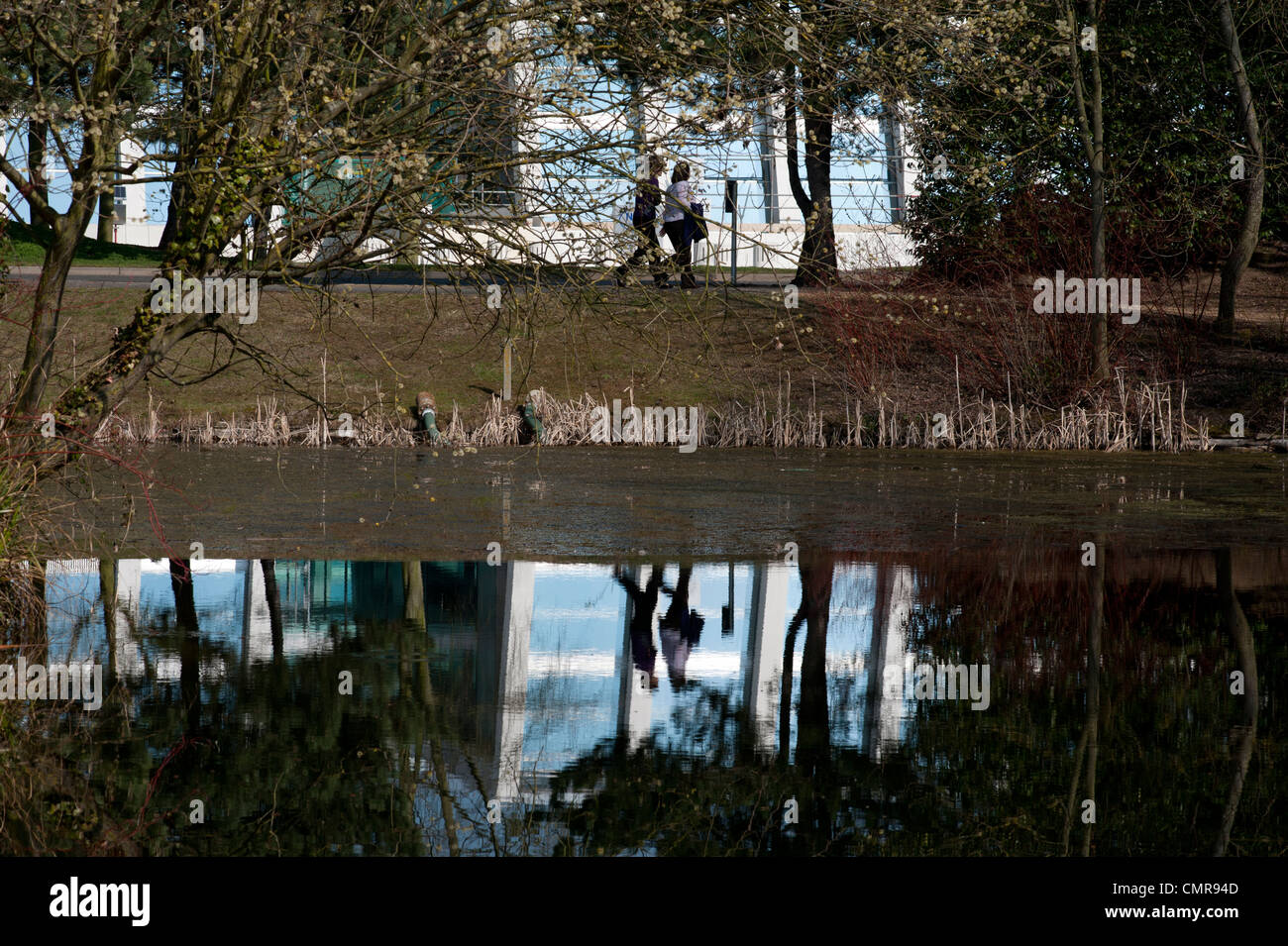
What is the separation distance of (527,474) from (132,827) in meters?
9.58

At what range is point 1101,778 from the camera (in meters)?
5.89

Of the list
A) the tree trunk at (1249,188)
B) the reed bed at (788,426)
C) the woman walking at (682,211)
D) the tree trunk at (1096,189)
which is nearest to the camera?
the woman walking at (682,211)

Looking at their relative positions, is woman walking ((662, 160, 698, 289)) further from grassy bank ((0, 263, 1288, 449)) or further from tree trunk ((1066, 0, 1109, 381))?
tree trunk ((1066, 0, 1109, 381))

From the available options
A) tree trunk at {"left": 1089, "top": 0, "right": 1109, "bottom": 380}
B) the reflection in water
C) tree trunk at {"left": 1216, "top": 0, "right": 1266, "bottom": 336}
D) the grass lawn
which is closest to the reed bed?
tree trunk at {"left": 1089, "top": 0, "right": 1109, "bottom": 380}

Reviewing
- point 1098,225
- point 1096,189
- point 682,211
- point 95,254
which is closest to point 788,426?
point 1098,225

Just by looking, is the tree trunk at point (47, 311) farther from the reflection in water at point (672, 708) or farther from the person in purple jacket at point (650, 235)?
the person in purple jacket at point (650, 235)

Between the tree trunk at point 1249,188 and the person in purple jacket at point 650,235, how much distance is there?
1337 centimetres

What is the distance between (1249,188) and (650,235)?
558 inches

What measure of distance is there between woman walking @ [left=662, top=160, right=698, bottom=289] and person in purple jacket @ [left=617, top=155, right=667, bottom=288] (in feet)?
0.32

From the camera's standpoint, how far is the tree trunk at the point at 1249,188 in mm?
19531

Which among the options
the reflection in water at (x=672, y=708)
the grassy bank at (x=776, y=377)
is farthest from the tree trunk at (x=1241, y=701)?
the grassy bank at (x=776, y=377)

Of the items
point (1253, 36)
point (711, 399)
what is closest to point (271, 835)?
point (711, 399)
